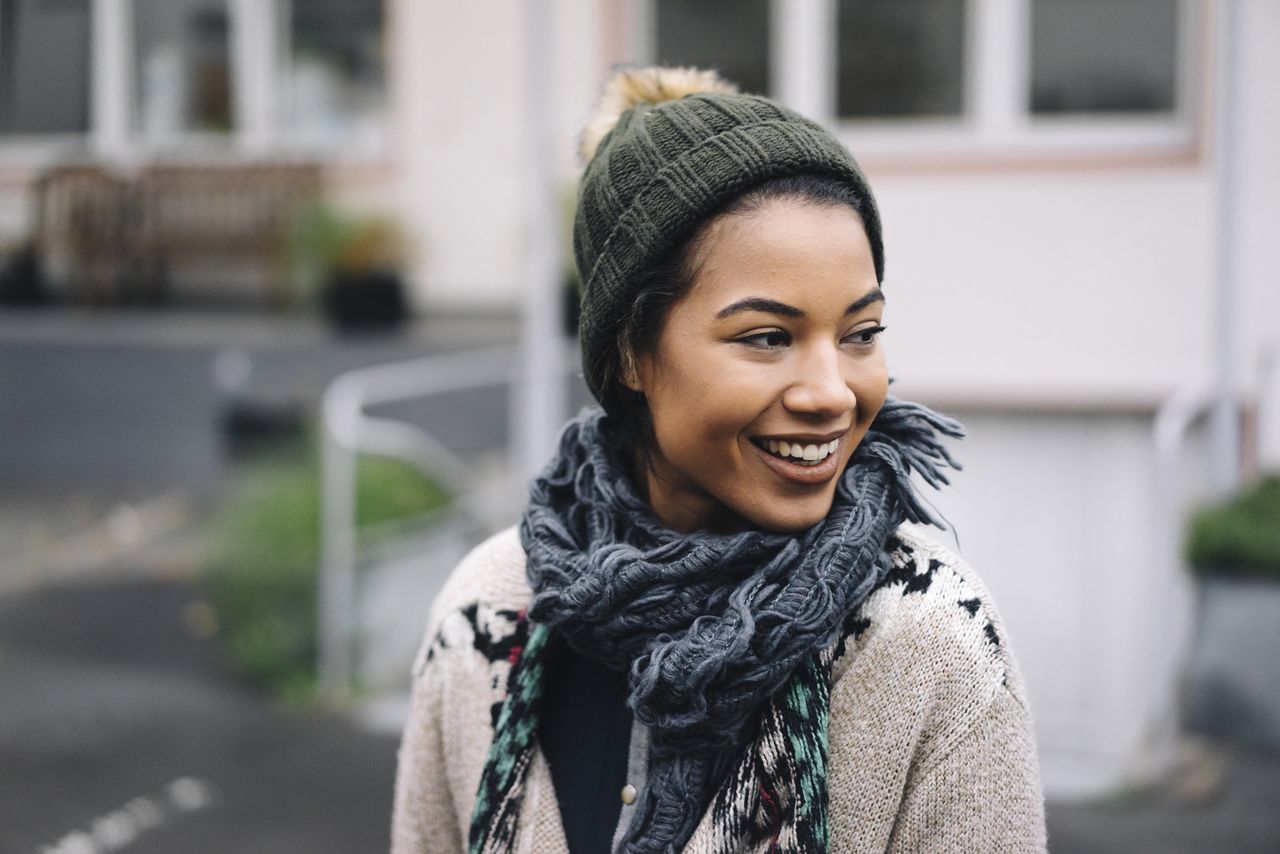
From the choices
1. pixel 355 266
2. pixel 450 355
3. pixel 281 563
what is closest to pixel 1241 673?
pixel 281 563

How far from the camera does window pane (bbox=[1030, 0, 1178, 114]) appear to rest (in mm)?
7531

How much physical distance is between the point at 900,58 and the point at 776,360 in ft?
23.2

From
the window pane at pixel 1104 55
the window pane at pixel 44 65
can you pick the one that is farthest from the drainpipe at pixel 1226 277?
the window pane at pixel 44 65

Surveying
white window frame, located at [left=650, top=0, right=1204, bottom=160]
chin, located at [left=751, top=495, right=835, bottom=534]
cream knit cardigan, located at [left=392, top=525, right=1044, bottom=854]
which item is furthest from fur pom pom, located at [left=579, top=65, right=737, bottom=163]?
white window frame, located at [left=650, top=0, right=1204, bottom=160]

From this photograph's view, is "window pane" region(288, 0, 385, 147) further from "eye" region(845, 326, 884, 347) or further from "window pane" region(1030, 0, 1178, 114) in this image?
"eye" region(845, 326, 884, 347)

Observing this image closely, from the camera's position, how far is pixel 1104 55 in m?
7.66

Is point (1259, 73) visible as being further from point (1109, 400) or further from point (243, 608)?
point (243, 608)

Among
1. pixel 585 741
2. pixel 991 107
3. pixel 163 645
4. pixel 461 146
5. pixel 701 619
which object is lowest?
pixel 163 645

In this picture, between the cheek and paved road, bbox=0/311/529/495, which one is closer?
the cheek

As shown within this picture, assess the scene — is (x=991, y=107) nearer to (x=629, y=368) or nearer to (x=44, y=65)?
(x=629, y=368)

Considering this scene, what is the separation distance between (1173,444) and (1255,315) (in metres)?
1.83

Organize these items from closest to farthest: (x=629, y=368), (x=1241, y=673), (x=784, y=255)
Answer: (x=784, y=255) → (x=629, y=368) → (x=1241, y=673)

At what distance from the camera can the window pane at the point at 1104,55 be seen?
753cm

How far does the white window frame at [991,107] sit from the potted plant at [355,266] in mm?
3114
